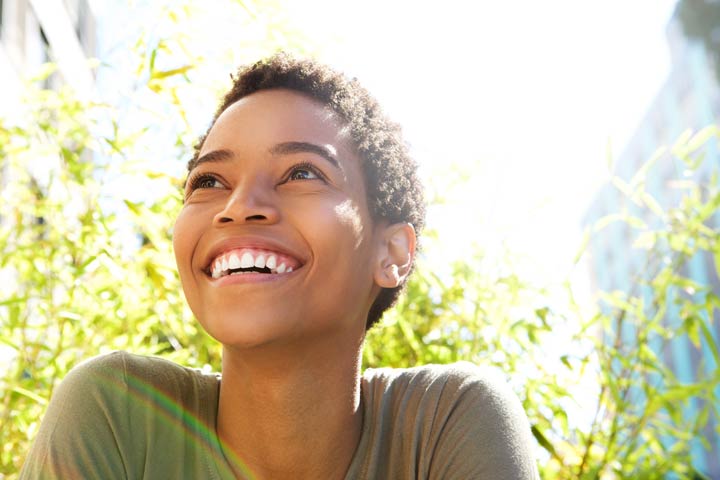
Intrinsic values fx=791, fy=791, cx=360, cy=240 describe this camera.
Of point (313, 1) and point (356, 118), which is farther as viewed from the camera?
point (313, 1)

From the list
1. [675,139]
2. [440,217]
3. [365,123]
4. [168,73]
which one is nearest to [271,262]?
[365,123]

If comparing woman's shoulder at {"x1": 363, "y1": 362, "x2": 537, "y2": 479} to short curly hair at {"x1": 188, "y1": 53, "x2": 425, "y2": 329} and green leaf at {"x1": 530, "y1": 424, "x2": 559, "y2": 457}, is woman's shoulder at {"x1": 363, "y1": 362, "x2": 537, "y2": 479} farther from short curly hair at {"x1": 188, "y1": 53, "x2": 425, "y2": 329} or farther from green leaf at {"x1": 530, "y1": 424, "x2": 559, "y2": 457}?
green leaf at {"x1": 530, "y1": 424, "x2": 559, "y2": 457}

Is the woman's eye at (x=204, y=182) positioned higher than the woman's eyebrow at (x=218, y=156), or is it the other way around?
the woman's eyebrow at (x=218, y=156)

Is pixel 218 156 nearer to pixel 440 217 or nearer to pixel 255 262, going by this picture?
pixel 255 262

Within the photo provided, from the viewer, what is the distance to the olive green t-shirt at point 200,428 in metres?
1.37

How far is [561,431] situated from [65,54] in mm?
8760

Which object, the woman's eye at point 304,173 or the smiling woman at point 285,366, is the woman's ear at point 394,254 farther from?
the woman's eye at point 304,173

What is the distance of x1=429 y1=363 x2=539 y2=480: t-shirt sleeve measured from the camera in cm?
138

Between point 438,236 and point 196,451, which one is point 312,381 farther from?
point 438,236

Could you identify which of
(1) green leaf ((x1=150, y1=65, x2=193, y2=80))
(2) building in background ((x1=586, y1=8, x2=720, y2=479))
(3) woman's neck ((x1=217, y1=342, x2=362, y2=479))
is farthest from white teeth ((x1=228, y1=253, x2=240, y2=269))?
(2) building in background ((x1=586, y1=8, x2=720, y2=479))

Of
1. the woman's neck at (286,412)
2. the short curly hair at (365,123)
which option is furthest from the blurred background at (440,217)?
the woman's neck at (286,412)

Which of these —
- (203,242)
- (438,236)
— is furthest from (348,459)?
(438,236)

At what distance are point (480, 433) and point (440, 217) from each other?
4.10ft

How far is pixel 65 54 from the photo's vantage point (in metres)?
9.49
